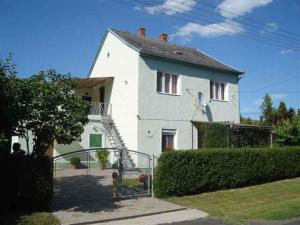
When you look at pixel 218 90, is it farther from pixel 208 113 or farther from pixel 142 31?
pixel 142 31

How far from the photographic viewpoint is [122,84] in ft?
81.1

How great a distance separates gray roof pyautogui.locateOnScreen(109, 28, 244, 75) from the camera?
2426 centimetres

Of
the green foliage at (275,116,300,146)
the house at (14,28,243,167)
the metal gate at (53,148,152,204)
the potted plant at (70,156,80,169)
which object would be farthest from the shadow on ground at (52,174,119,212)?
the green foliage at (275,116,300,146)

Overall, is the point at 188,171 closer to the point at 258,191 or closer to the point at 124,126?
the point at 258,191

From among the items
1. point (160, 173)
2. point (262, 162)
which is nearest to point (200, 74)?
point (262, 162)

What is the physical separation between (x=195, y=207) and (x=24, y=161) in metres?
5.78

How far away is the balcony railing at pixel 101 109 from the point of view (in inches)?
1013

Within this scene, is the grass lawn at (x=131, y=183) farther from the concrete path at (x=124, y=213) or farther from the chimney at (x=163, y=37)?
the chimney at (x=163, y=37)

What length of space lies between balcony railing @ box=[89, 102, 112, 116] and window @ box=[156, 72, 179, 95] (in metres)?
4.06

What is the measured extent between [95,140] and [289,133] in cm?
1261

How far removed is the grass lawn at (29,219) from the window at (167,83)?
1481 cm

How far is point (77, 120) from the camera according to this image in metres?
11.3

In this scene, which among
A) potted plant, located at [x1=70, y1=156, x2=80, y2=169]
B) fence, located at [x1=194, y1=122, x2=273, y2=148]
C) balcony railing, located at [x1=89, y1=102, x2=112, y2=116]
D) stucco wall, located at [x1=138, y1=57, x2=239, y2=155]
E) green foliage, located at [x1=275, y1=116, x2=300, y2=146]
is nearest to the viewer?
potted plant, located at [x1=70, y1=156, x2=80, y2=169]

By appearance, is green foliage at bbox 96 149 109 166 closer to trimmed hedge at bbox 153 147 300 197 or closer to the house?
the house
